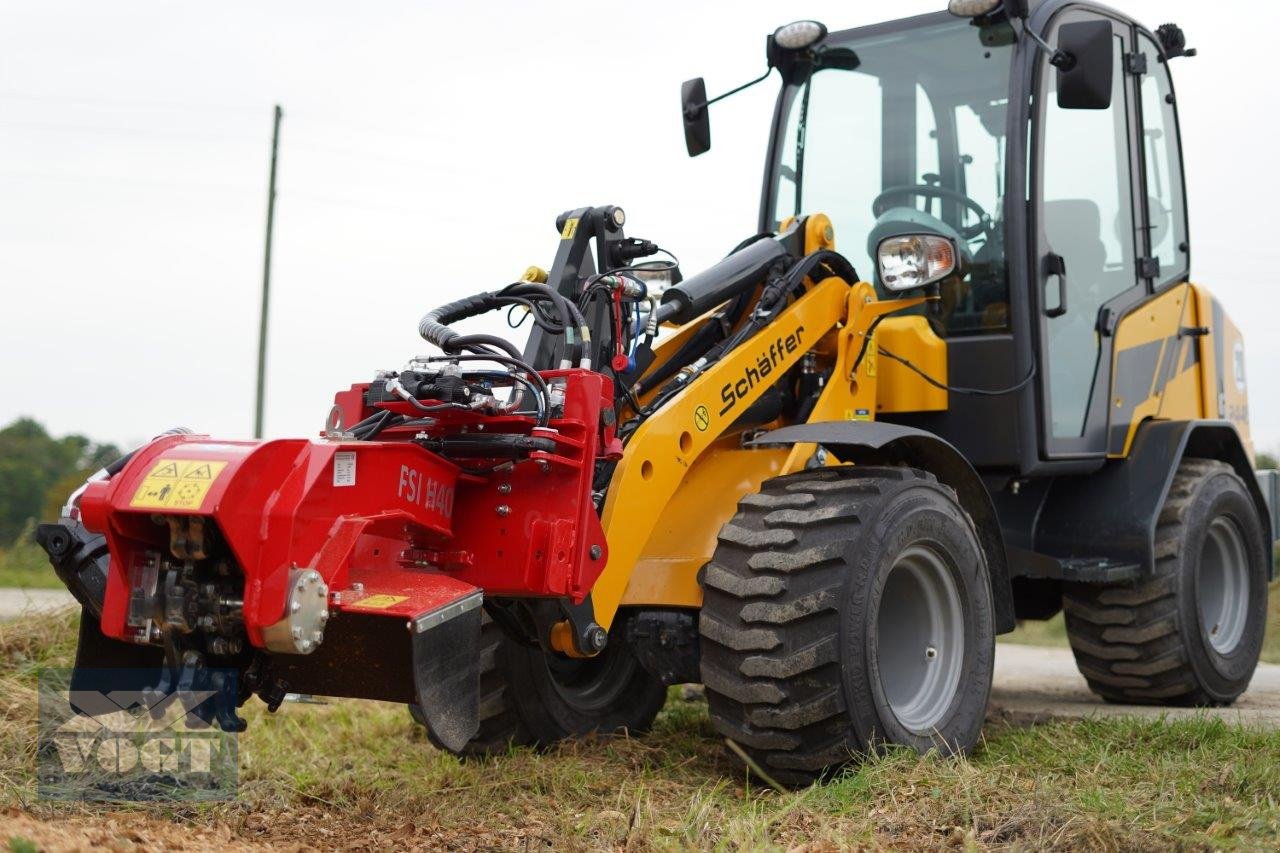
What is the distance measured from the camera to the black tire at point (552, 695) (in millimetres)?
5469

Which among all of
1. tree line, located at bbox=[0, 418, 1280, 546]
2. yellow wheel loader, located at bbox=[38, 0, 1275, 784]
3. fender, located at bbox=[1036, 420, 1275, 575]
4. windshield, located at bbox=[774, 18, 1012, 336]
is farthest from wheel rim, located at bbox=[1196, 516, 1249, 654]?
tree line, located at bbox=[0, 418, 1280, 546]

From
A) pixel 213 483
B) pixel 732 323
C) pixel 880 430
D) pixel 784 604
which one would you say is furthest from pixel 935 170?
pixel 213 483

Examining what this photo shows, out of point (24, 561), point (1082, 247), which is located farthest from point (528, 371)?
point (24, 561)

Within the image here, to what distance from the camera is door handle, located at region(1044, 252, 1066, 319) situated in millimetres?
6194

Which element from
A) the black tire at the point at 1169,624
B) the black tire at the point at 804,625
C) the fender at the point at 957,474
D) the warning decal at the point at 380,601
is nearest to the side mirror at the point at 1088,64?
the fender at the point at 957,474

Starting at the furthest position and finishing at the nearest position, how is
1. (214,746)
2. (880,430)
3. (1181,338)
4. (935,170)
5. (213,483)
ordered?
1. (1181,338)
2. (935,170)
3. (214,746)
4. (880,430)
5. (213,483)

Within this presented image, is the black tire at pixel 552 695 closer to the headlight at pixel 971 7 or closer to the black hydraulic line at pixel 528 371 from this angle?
the black hydraulic line at pixel 528 371

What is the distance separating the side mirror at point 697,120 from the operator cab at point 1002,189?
4 centimetres

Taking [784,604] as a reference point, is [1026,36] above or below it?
above

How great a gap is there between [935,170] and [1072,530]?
5.94ft

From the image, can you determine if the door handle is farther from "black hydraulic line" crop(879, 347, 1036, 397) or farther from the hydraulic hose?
the hydraulic hose

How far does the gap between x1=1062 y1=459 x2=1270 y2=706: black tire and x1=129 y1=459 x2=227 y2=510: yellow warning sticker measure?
4443mm

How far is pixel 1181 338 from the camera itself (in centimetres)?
729

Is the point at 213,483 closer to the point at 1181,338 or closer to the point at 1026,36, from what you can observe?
the point at 1026,36
